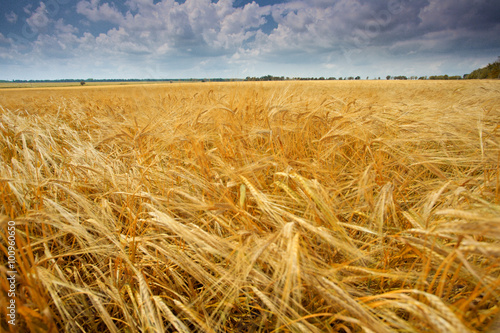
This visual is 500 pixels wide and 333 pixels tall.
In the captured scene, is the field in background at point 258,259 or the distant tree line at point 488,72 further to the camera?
the distant tree line at point 488,72

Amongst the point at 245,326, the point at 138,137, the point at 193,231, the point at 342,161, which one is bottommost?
the point at 245,326

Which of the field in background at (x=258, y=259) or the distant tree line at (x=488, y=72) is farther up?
the distant tree line at (x=488, y=72)

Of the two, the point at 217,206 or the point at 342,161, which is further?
the point at 342,161

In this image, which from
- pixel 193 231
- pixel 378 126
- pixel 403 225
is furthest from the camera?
pixel 378 126

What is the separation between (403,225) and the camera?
2.86 feet

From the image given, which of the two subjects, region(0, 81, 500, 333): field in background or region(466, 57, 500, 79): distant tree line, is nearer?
region(0, 81, 500, 333): field in background

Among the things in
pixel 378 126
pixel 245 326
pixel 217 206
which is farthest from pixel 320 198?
pixel 378 126

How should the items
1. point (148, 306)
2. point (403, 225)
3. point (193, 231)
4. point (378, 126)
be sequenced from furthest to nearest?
point (378, 126)
point (403, 225)
point (193, 231)
point (148, 306)

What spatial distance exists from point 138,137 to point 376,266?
4.69 ft

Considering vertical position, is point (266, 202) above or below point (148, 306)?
above

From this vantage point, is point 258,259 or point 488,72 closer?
point 258,259

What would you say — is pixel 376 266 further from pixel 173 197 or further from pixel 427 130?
pixel 427 130

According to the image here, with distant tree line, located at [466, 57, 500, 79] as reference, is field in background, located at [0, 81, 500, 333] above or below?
below

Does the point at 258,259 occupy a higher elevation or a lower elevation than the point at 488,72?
lower
